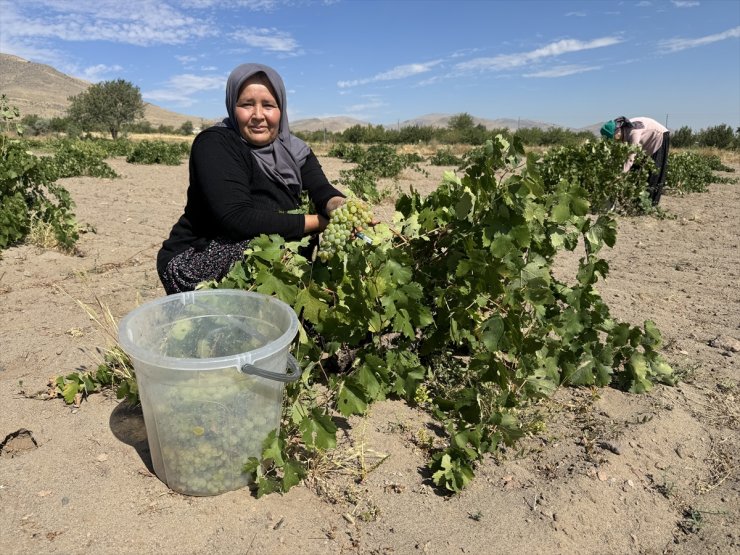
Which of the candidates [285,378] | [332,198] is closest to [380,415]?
[285,378]

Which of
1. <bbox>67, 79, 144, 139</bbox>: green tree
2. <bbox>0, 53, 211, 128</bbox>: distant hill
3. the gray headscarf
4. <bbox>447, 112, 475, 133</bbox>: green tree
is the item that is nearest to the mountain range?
<bbox>0, 53, 211, 128</bbox>: distant hill

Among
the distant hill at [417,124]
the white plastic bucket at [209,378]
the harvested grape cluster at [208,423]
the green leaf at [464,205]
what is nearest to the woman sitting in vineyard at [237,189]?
the white plastic bucket at [209,378]

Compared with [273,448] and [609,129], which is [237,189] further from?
[609,129]

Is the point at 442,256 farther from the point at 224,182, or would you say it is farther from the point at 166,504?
the point at 166,504

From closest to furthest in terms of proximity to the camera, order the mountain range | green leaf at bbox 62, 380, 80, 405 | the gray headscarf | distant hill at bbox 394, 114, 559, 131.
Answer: green leaf at bbox 62, 380, 80, 405 < the gray headscarf < distant hill at bbox 394, 114, 559, 131 < the mountain range

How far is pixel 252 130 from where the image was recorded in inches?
109

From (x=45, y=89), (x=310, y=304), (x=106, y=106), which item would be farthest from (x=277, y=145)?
(x=45, y=89)

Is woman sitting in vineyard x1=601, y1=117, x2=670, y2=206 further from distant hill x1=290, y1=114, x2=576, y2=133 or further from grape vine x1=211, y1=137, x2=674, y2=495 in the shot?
distant hill x1=290, y1=114, x2=576, y2=133

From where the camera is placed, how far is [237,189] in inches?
102

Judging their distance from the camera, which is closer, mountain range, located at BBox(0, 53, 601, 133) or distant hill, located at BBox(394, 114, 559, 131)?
distant hill, located at BBox(394, 114, 559, 131)

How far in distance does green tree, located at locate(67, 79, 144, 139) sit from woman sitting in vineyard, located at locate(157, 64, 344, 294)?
53.9 m

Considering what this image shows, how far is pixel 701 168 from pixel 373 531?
11.9 meters

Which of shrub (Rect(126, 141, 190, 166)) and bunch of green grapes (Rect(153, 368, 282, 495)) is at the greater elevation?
shrub (Rect(126, 141, 190, 166))

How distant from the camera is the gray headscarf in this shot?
2672 mm
